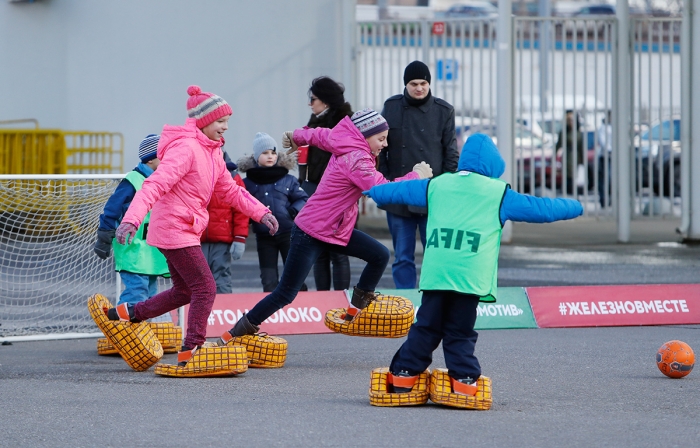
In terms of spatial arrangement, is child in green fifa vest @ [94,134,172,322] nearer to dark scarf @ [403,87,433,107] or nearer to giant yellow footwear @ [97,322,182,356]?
giant yellow footwear @ [97,322,182,356]

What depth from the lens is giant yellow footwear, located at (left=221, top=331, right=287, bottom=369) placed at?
8.11 m

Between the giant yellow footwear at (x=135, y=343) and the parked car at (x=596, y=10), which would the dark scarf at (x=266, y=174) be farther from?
the parked car at (x=596, y=10)

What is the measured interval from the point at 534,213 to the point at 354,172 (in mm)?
1755

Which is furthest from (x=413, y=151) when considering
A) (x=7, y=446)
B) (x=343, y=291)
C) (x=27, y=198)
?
(x=7, y=446)

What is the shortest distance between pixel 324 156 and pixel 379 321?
2681 mm

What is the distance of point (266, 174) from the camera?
10227 mm

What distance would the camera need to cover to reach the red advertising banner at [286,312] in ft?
31.5

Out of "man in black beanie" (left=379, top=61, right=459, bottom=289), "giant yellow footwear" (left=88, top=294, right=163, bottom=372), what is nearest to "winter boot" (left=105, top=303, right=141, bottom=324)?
"giant yellow footwear" (left=88, top=294, right=163, bottom=372)

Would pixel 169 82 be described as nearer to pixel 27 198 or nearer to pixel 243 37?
pixel 243 37

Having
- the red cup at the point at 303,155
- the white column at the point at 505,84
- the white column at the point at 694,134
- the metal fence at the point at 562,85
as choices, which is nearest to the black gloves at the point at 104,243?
the red cup at the point at 303,155

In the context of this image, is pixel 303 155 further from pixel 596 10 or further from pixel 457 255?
pixel 596 10

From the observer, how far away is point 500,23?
15859mm

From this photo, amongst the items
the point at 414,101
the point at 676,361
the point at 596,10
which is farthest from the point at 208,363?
the point at 596,10

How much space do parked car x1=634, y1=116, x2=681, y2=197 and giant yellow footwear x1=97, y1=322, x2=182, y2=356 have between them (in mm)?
9925
